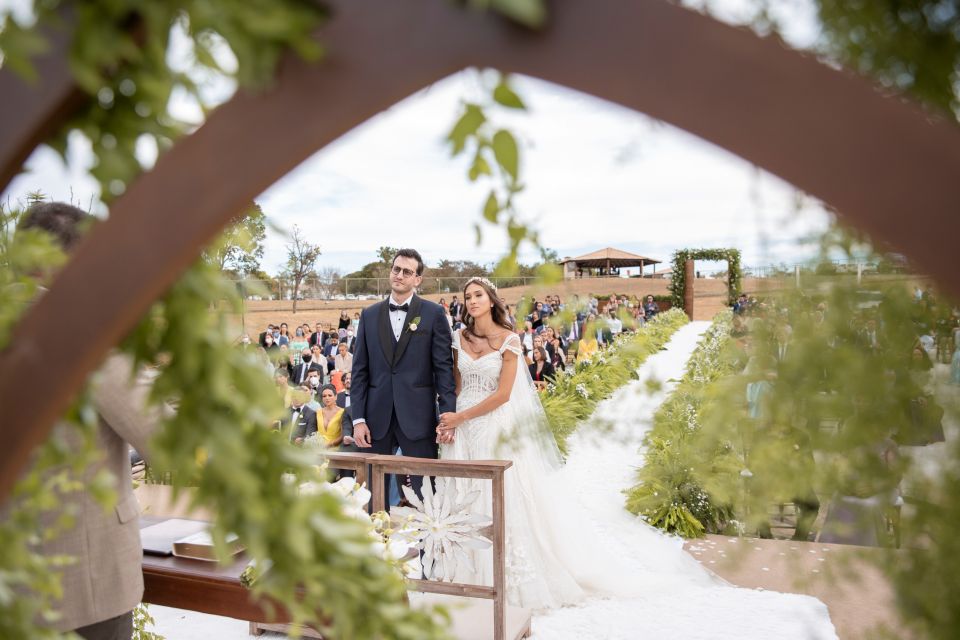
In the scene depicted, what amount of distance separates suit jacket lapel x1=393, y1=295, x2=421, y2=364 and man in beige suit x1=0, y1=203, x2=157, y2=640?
239 cm

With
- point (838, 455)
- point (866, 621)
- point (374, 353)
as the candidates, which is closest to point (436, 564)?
point (374, 353)

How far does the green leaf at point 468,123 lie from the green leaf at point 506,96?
25 mm

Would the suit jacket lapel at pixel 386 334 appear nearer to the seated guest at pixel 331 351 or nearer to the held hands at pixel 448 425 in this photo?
the held hands at pixel 448 425

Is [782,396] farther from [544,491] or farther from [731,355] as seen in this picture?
[544,491]

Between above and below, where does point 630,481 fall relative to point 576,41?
below

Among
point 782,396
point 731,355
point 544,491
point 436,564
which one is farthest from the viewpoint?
point 544,491

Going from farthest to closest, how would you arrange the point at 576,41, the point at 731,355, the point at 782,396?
the point at 731,355 → the point at 782,396 → the point at 576,41

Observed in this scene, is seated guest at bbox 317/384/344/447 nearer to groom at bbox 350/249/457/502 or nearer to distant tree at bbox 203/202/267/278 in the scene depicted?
groom at bbox 350/249/457/502

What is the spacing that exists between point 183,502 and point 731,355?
3.09 meters

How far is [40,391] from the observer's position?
668 millimetres

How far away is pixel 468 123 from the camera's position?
24.9 inches

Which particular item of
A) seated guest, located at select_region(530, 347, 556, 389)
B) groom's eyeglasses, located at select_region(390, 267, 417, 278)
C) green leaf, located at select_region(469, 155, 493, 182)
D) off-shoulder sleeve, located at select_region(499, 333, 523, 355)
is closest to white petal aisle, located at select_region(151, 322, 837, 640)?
off-shoulder sleeve, located at select_region(499, 333, 523, 355)

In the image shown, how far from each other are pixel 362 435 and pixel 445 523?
120cm

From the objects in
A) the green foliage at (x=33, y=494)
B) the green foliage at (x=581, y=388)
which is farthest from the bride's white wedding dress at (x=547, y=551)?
the green foliage at (x=33, y=494)
